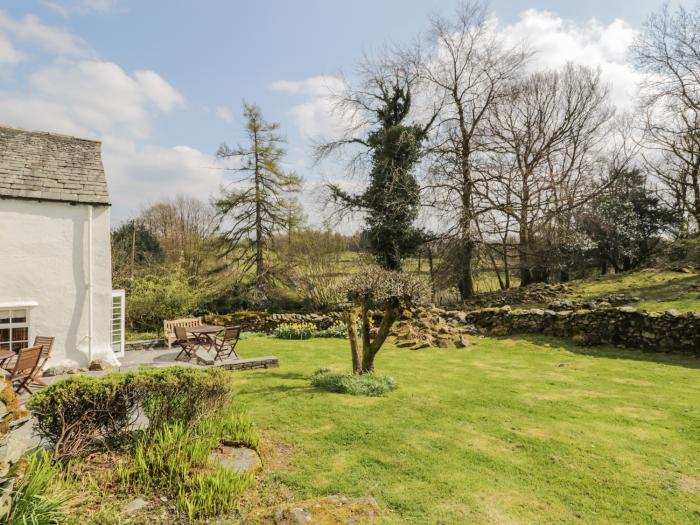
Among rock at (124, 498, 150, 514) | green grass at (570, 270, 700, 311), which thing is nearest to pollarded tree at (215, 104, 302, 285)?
green grass at (570, 270, 700, 311)

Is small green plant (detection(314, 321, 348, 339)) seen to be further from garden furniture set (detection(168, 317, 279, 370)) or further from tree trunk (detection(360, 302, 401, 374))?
tree trunk (detection(360, 302, 401, 374))

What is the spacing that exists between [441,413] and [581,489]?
249cm

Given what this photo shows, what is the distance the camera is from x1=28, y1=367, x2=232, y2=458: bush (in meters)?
4.19

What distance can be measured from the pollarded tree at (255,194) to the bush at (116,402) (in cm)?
1770

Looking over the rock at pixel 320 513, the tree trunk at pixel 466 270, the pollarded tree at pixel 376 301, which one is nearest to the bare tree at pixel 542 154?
the tree trunk at pixel 466 270

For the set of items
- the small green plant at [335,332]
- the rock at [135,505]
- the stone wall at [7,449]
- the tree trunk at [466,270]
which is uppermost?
the tree trunk at [466,270]

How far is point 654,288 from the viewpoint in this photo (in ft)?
52.7

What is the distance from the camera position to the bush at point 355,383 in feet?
24.5

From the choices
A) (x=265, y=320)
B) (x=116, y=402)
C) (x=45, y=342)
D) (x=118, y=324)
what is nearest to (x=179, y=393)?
(x=116, y=402)

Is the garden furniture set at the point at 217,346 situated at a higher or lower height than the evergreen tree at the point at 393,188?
lower

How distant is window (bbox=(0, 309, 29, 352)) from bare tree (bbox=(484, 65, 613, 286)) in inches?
747

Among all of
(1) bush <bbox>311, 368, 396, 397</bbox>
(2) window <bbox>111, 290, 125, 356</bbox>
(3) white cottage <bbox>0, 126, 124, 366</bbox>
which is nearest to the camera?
(1) bush <bbox>311, 368, 396, 397</bbox>

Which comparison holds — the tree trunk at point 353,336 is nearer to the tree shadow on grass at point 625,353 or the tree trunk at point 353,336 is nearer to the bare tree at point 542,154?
the tree shadow on grass at point 625,353

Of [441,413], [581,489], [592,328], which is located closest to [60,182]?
[441,413]
